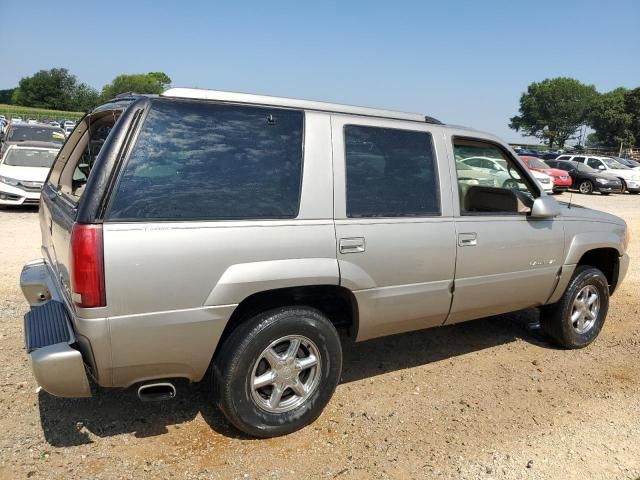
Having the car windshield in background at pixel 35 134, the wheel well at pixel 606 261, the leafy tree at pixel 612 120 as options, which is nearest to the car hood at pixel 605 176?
the wheel well at pixel 606 261

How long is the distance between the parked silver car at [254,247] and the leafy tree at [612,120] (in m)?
84.5

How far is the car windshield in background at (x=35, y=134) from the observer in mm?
15641

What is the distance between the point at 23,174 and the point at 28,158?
0.88 meters

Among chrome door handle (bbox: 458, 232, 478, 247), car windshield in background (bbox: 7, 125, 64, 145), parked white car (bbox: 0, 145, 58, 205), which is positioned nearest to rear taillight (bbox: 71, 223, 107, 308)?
chrome door handle (bbox: 458, 232, 478, 247)

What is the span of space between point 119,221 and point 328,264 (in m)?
1.17

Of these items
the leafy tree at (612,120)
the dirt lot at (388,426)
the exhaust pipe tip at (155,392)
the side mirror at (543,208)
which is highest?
the leafy tree at (612,120)

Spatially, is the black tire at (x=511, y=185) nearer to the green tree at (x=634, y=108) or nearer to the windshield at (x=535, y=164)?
the windshield at (x=535, y=164)

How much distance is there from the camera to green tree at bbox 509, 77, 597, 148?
4067 inches

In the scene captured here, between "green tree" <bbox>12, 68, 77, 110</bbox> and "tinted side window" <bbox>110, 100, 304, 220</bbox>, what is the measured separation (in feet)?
395

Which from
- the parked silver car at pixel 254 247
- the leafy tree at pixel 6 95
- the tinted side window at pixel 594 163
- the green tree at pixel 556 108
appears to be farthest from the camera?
the leafy tree at pixel 6 95

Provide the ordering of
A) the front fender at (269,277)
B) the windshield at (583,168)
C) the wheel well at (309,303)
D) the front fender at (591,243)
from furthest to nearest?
1. the windshield at (583,168)
2. the front fender at (591,243)
3. the wheel well at (309,303)
4. the front fender at (269,277)

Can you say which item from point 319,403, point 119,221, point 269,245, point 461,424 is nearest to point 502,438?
point 461,424

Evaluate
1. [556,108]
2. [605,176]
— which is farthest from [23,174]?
[556,108]

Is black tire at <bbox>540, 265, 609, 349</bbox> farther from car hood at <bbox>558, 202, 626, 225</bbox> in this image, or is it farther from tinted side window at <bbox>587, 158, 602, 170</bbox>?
tinted side window at <bbox>587, 158, 602, 170</bbox>
